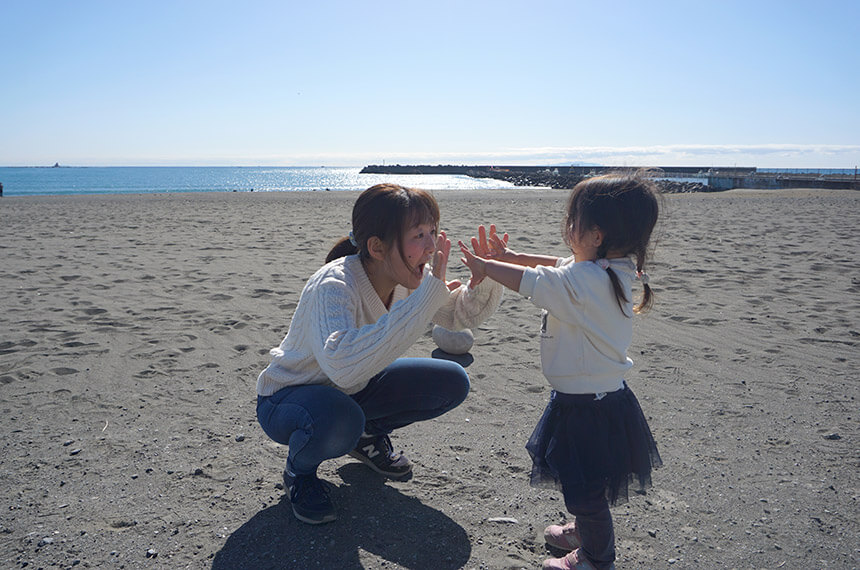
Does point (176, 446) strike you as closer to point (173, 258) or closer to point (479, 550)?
point (479, 550)

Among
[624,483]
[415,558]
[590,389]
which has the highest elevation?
[590,389]

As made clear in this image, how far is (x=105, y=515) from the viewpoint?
2.60 meters

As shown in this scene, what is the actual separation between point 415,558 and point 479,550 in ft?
0.86

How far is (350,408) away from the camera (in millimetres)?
2531

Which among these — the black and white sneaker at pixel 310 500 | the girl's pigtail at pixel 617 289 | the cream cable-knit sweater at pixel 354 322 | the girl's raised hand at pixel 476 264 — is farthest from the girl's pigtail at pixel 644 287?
the black and white sneaker at pixel 310 500

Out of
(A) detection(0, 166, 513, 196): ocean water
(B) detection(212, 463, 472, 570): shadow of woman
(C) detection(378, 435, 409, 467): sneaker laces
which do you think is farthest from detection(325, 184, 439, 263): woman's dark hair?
(A) detection(0, 166, 513, 196): ocean water

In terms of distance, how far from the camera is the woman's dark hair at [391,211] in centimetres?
246

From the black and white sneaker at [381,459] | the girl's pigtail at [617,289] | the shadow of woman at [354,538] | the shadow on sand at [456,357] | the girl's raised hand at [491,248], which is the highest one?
the girl's raised hand at [491,248]

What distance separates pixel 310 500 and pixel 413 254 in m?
1.14

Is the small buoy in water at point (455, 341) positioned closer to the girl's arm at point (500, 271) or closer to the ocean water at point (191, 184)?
the girl's arm at point (500, 271)

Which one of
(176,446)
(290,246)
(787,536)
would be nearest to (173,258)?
(290,246)

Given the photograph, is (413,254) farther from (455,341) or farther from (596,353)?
(455,341)

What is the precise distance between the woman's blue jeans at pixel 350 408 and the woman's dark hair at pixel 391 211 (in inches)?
27.2

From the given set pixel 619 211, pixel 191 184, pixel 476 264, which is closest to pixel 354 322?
pixel 476 264
